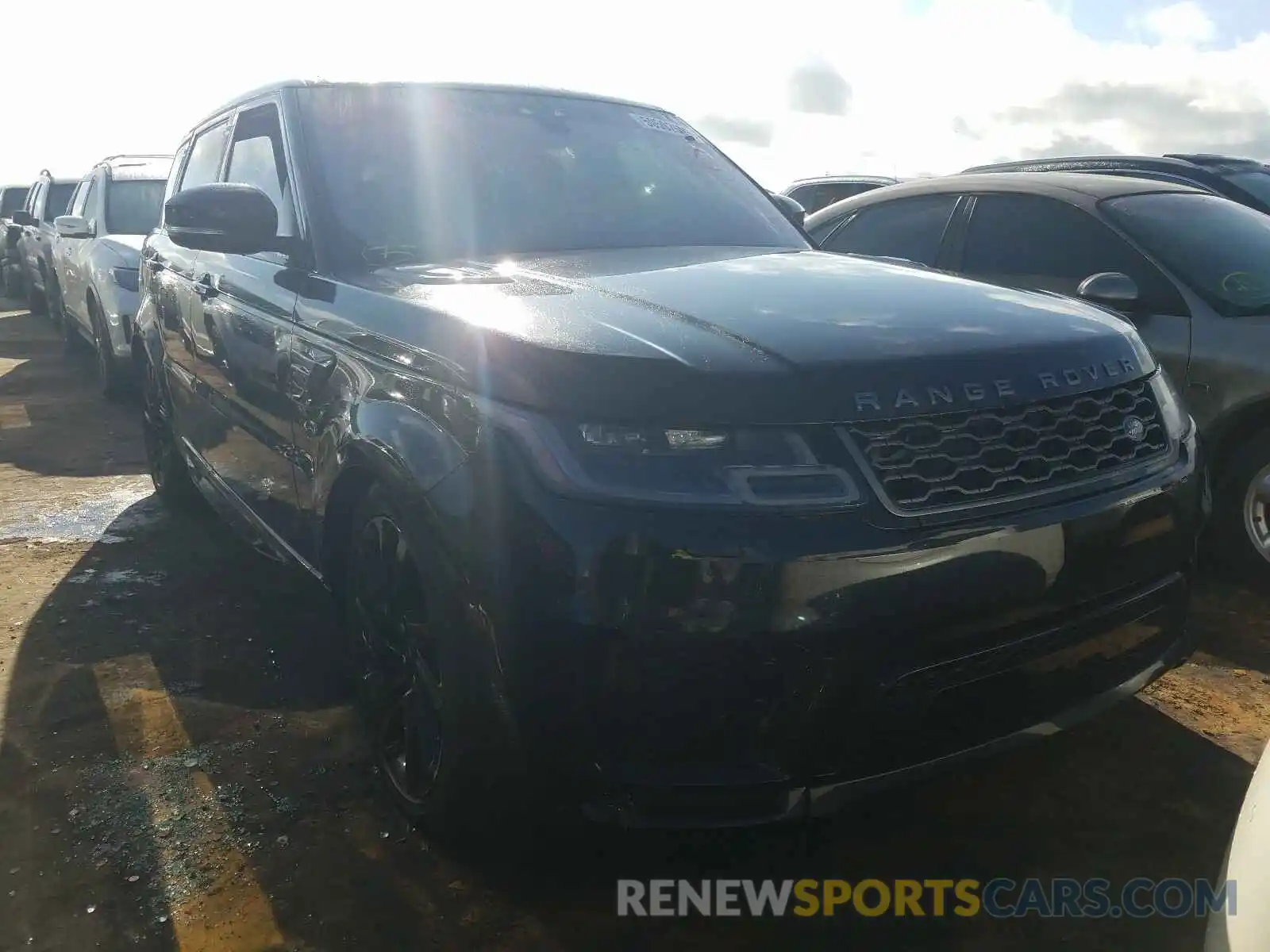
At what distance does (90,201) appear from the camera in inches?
365

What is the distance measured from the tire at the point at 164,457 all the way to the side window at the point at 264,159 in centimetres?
147

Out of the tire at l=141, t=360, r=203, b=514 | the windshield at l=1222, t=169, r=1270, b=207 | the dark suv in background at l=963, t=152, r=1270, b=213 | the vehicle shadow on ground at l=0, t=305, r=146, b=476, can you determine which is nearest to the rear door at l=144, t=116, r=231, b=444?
the tire at l=141, t=360, r=203, b=514

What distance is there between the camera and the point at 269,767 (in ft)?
9.69

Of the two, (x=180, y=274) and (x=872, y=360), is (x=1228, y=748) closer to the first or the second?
(x=872, y=360)

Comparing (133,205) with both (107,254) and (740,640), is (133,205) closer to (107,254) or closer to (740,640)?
(107,254)

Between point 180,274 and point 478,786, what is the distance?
311cm

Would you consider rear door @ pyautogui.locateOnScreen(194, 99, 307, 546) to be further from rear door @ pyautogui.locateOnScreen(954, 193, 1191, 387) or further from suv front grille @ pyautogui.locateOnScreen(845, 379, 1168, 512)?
rear door @ pyautogui.locateOnScreen(954, 193, 1191, 387)

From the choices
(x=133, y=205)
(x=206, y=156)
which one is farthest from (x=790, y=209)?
(x=133, y=205)

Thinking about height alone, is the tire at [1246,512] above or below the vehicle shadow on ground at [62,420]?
above

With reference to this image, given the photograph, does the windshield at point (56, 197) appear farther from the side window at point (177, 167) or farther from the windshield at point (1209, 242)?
the windshield at point (1209, 242)

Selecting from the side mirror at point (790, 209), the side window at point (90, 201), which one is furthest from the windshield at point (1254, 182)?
the side window at point (90, 201)

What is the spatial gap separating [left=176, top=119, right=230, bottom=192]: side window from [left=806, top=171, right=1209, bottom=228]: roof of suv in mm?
3103

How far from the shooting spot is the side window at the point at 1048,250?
4.45 meters

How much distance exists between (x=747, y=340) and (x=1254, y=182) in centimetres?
771
